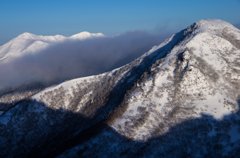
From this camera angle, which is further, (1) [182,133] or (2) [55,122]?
(2) [55,122]

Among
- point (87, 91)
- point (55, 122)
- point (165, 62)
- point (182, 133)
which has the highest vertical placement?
point (165, 62)

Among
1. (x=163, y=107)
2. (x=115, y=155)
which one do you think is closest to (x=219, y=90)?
(x=163, y=107)

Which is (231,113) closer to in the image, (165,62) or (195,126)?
(195,126)

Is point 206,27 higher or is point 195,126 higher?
point 206,27

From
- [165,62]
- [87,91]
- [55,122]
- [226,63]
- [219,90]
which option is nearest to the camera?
[219,90]

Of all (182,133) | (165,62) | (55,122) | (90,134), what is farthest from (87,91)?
(182,133)

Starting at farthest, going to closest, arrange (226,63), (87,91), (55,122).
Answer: (87,91)
(55,122)
(226,63)
